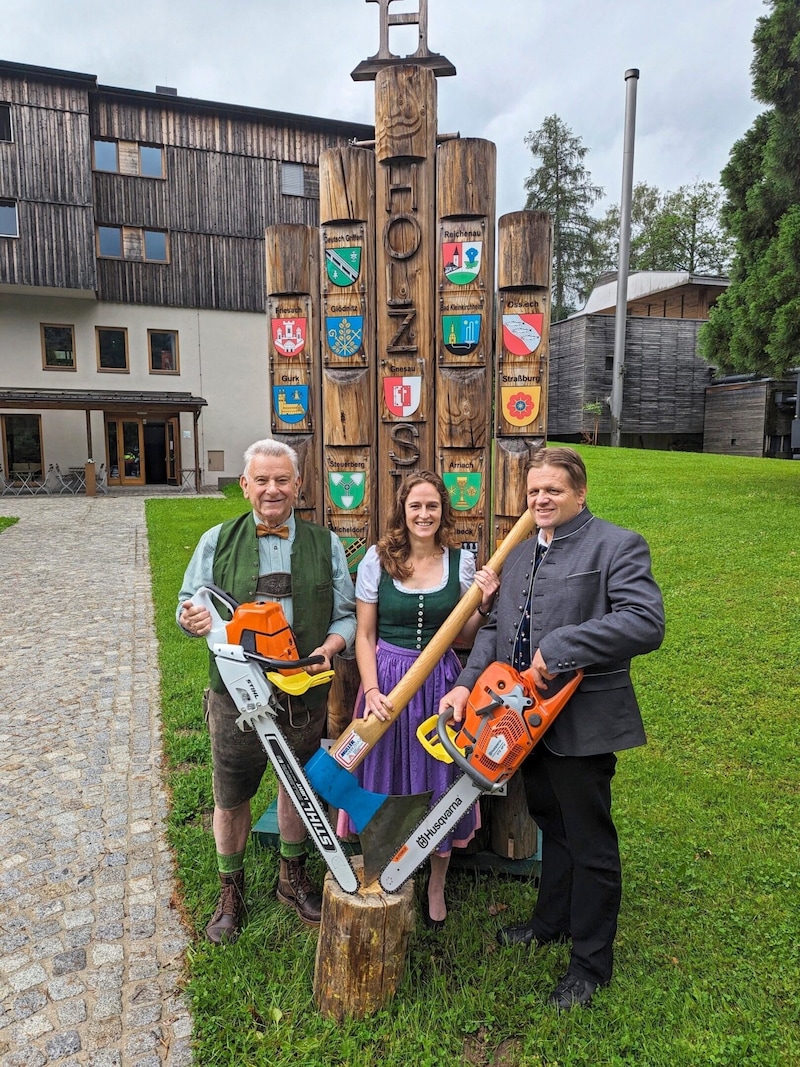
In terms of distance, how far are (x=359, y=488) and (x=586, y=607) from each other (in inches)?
57.4

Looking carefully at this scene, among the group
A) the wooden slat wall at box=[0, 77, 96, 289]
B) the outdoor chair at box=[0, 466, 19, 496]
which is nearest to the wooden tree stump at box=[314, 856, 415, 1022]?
the wooden slat wall at box=[0, 77, 96, 289]

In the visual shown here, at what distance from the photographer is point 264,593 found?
2.96 m

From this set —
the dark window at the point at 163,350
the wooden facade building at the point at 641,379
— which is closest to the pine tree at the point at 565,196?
the wooden facade building at the point at 641,379

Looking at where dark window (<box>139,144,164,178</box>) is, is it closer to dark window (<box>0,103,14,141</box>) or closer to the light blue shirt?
dark window (<box>0,103,14,141</box>)

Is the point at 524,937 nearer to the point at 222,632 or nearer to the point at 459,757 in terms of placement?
the point at 459,757

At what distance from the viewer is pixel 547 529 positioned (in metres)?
2.77

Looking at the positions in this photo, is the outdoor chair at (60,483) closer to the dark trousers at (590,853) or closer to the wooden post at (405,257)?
the wooden post at (405,257)

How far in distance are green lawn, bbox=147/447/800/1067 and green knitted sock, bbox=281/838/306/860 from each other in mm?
257

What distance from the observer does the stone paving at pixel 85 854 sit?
274 centimetres

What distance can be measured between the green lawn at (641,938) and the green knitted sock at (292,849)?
26 cm

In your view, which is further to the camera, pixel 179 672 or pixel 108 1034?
pixel 179 672

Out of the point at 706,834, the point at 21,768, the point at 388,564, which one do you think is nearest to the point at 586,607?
the point at 388,564

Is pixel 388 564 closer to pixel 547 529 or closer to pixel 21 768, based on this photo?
pixel 547 529

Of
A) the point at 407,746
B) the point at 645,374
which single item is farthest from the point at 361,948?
the point at 645,374
